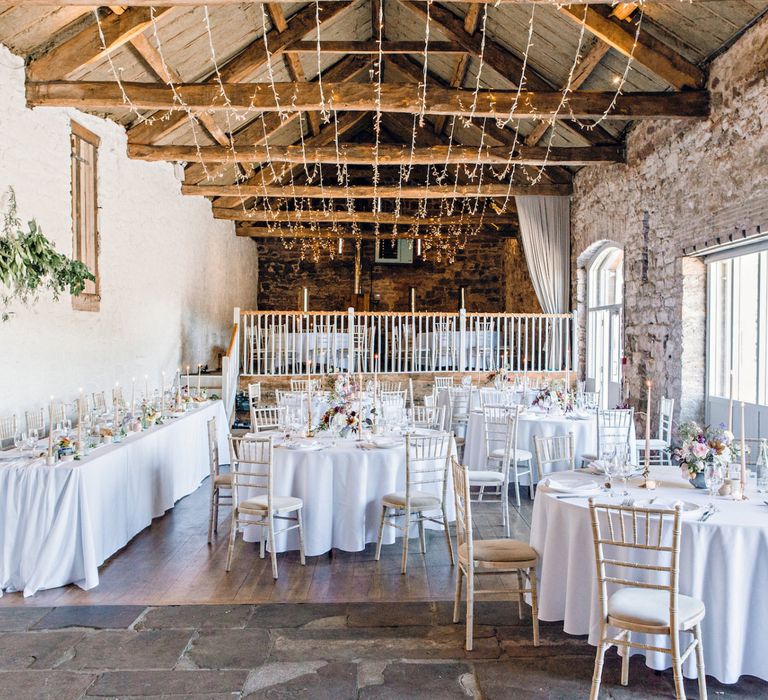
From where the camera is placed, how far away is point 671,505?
3430 mm

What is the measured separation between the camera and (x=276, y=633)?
3688 millimetres

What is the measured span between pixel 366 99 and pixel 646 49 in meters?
3.03

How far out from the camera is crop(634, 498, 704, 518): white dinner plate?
10.8 ft

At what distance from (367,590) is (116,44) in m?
5.41

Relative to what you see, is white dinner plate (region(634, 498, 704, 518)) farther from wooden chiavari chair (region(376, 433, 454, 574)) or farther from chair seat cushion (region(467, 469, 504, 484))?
chair seat cushion (region(467, 469, 504, 484))

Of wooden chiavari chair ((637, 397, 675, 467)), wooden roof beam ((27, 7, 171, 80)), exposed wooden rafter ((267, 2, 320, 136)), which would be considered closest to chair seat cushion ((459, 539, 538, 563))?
wooden chiavari chair ((637, 397, 675, 467))

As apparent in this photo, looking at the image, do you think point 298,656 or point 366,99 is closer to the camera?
point 298,656

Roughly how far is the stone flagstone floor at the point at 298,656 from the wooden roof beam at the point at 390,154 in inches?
250

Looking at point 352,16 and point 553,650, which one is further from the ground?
point 352,16

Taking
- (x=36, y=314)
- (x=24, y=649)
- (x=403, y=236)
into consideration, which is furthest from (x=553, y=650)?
(x=403, y=236)

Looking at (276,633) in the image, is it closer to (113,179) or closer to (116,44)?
(116,44)

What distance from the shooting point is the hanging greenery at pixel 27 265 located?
5.27 metres

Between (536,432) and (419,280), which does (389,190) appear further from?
(419,280)

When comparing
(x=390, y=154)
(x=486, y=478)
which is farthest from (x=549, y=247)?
(x=486, y=478)
